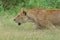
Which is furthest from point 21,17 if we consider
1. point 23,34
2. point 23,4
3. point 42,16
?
point 23,4

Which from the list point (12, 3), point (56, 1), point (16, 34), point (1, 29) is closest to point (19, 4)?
point (12, 3)

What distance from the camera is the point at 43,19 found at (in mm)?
8305

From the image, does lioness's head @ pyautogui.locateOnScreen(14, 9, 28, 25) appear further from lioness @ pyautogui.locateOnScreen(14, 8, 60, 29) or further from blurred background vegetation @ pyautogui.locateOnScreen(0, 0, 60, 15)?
blurred background vegetation @ pyautogui.locateOnScreen(0, 0, 60, 15)

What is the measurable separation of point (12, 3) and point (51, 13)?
15.2ft

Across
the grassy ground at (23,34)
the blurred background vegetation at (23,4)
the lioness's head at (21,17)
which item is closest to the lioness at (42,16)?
the lioness's head at (21,17)

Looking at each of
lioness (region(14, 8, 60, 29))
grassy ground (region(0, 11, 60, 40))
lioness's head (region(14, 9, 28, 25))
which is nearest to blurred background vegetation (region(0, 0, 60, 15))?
lioness's head (region(14, 9, 28, 25))

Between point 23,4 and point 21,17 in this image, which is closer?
point 21,17

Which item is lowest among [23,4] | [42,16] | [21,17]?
[23,4]

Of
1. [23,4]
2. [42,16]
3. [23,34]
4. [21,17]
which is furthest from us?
[23,4]

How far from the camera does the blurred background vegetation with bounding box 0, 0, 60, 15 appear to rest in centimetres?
1184

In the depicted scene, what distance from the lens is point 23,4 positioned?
12.6 meters

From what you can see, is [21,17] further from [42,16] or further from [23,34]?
[23,34]

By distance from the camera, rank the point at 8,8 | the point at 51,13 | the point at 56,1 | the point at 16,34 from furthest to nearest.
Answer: the point at 8,8
the point at 56,1
the point at 51,13
the point at 16,34

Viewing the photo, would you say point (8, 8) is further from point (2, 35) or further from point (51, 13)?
point (2, 35)
